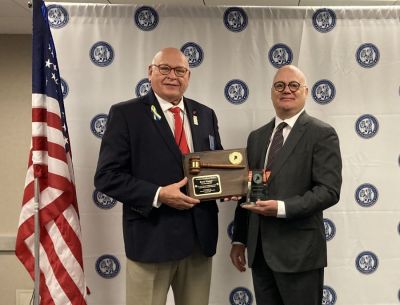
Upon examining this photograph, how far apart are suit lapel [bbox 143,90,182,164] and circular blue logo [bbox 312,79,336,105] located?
1141 mm

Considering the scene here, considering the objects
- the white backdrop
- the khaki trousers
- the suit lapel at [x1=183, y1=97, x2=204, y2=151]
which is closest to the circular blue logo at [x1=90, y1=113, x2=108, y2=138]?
the white backdrop

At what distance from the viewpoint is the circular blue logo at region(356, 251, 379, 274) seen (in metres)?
2.58

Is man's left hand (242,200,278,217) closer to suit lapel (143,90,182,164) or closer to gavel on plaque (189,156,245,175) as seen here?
gavel on plaque (189,156,245,175)

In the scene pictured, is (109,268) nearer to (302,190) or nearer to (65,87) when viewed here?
(65,87)

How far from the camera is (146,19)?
2.48 m

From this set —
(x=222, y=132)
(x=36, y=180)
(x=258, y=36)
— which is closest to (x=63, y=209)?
(x=36, y=180)

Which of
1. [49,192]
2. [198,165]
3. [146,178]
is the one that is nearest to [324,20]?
[198,165]

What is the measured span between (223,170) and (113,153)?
0.51 m

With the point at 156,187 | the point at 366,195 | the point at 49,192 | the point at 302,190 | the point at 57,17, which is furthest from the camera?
the point at 366,195

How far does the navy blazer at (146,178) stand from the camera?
1.79 metres

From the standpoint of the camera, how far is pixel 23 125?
3.57 meters

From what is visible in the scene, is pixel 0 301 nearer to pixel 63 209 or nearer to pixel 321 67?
pixel 63 209

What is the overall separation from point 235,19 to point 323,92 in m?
0.74

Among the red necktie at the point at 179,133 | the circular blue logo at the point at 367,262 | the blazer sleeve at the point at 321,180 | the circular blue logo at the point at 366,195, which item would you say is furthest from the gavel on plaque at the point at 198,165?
the circular blue logo at the point at 367,262
